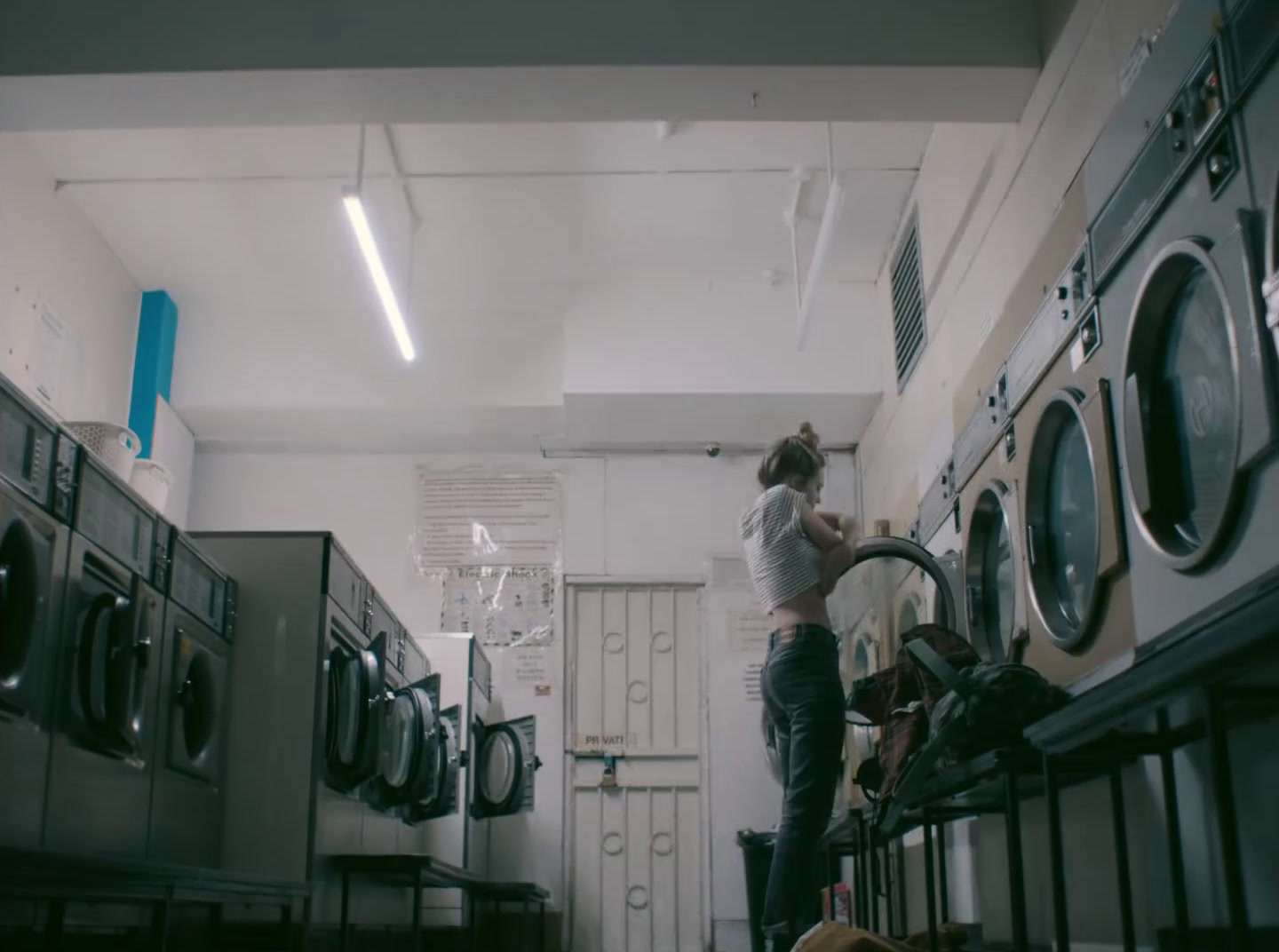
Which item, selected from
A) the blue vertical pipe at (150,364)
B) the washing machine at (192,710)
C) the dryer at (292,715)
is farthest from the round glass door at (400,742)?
the blue vertical pipe at (150,364)

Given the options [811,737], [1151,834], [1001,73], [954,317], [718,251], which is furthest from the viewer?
[718,251]

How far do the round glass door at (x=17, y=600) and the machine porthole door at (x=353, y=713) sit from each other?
141 centimetres

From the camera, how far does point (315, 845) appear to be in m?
3.90

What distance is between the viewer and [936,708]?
299 cm

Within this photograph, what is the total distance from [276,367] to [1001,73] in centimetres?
421

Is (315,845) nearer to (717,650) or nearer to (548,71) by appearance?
(548,71)

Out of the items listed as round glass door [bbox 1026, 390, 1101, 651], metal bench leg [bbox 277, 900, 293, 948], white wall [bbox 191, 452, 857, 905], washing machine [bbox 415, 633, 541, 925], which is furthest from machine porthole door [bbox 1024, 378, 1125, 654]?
white wall [bbox 191, 452, 857, 905]

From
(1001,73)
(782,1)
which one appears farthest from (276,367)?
(1001,73)

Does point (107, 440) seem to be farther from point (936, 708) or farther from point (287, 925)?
point (936, 708)

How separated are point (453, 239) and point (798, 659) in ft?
11.6

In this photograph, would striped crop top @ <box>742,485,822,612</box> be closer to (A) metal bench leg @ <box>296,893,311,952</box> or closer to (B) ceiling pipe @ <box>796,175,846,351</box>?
(A) metal bench leg @ <box>296,893,311,952</box>

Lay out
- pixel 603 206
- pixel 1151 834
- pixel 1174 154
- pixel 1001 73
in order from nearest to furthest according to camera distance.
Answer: pixel 1174 154 → pixel 1151 834 → pixel 1001 73 → pixel 603 206

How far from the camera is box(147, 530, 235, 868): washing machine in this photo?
139 inches

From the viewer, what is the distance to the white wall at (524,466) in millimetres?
7293
